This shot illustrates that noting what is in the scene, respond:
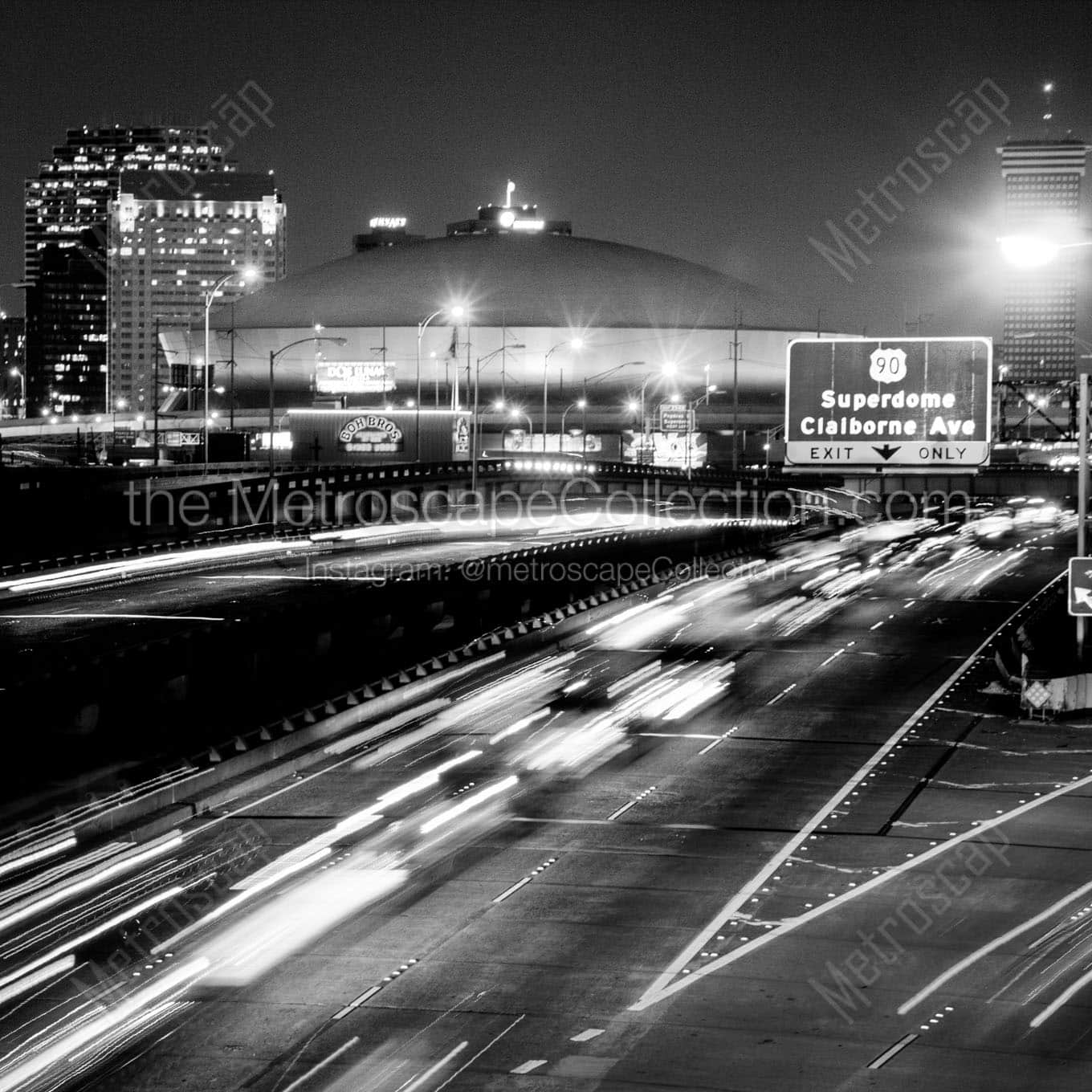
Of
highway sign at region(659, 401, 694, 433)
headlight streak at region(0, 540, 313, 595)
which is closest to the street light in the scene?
headlight streak at region(0, 540, 313, 595)

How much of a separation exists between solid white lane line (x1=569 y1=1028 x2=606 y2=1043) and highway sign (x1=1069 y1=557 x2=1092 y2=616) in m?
19.7

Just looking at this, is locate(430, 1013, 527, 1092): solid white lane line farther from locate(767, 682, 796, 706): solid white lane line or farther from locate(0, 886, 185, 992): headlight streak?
locate(767, 682, 796, 706): solid white lane line

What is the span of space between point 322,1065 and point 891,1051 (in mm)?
4605

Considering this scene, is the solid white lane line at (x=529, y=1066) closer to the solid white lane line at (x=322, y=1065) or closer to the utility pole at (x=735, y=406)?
the solid white lane line at (x=322, y=1065)

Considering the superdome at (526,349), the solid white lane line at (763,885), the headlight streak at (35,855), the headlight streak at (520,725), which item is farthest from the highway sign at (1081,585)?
the superdome at (526,349)

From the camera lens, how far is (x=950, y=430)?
1289 inches

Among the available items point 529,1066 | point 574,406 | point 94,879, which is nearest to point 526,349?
point 574,406

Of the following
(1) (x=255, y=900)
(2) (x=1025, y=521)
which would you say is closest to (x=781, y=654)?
(1) (x=255, y=900)

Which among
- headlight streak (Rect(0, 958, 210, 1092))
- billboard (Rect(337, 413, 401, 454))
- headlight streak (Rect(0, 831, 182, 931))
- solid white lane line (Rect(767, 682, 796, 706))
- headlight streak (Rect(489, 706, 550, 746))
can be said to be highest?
billboard (Rect(337, 413, 401, 454))

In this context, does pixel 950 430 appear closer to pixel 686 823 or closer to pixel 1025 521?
pixel 686 823

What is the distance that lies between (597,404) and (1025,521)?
9883 centimetres

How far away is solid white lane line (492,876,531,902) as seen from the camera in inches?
750

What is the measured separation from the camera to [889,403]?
33.0 m

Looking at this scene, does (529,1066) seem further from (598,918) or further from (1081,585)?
(1081,585)
